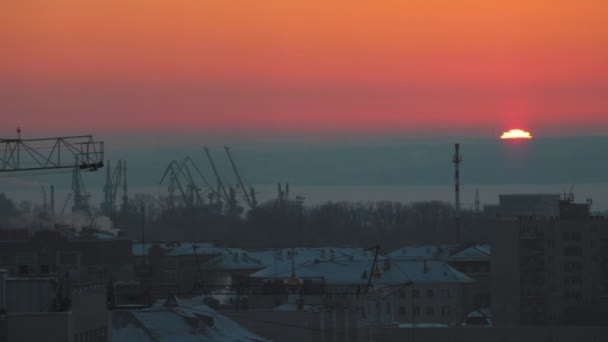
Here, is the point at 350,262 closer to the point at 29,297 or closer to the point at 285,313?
the point at 285,313

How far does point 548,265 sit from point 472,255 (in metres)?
21.1

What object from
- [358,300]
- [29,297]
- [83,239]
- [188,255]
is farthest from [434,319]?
[29,297]

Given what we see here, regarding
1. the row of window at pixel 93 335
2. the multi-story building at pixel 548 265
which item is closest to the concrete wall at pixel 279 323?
the row of window at pixel 93 335

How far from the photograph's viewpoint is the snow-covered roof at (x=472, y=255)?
397ft

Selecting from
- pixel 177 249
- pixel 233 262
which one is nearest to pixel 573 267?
pixel 233 262

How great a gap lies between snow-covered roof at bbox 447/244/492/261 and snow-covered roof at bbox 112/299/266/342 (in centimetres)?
7929

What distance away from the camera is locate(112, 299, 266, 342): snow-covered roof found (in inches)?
1452

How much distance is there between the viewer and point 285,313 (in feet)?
163

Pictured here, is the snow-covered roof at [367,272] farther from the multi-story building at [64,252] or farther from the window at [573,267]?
the multi-story building at [64,252]

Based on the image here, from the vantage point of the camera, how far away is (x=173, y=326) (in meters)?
38.8

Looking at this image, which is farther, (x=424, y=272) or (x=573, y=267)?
(x=424, y=272)

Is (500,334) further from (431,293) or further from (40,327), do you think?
(40,327)

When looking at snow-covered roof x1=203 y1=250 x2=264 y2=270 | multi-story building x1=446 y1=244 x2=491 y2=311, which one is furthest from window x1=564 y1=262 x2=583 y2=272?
snow-covered roof x1=203 y1=250 x2=264 y2=270

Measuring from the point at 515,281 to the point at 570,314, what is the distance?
4.72 metres
